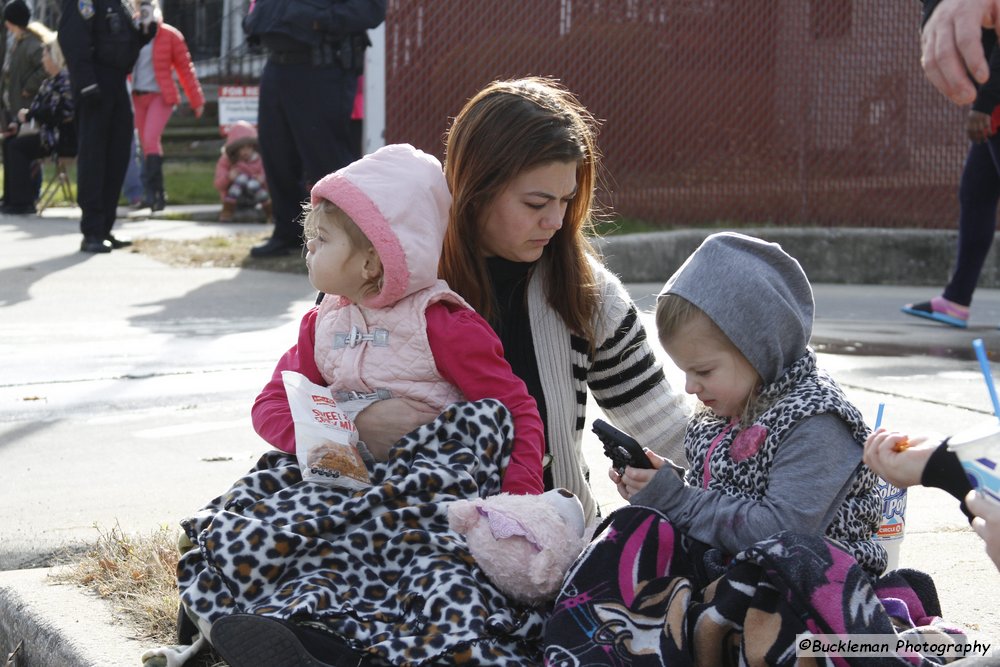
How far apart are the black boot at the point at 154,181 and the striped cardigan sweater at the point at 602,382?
1020 cm

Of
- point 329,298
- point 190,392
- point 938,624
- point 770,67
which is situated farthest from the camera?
point 770,67

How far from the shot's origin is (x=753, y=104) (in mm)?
10328

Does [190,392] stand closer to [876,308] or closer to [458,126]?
[458,126]

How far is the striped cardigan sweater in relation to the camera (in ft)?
10.3

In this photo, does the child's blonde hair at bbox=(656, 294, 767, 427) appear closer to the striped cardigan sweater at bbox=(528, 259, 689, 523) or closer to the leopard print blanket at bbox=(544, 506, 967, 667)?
the leopard print blanket at bbox=(544, 506, 967, 667)

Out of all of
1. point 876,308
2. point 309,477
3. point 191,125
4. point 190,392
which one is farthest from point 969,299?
point 191,125

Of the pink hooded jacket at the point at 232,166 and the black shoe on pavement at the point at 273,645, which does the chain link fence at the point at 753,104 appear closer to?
the pink hooded jacket at the point at 232,166

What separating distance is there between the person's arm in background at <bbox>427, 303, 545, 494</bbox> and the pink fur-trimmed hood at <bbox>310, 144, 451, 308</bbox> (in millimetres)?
115

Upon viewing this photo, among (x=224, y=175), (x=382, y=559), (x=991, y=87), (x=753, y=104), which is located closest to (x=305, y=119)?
(x=753, y=104)

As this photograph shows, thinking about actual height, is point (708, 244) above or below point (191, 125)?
above

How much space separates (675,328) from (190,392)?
3.04m

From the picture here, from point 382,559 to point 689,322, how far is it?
0.76 meters

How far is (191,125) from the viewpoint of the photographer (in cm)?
2245

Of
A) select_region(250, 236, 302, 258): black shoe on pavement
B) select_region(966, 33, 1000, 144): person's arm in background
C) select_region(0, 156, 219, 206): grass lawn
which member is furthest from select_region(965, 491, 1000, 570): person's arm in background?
select_region(0, 156, 219, 206): grass lawn
